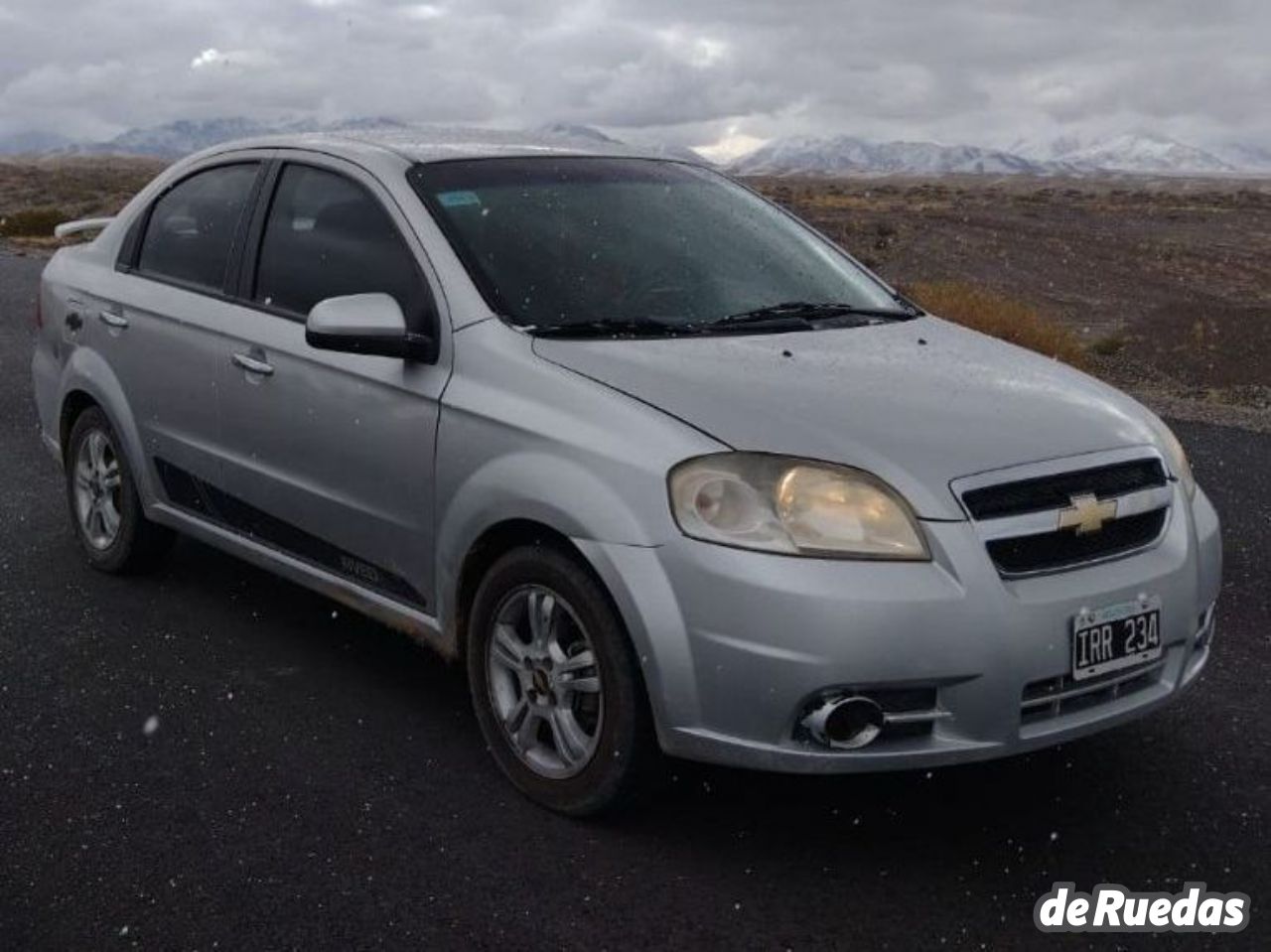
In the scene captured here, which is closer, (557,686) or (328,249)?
(557,686)

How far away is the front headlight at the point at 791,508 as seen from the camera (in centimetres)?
344

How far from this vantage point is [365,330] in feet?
13.6

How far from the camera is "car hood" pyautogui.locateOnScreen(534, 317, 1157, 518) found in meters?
3.55

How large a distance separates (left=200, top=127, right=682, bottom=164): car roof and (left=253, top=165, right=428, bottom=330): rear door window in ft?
0.40

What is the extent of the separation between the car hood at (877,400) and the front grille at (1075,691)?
1.45ft

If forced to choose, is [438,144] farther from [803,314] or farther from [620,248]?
[803,314]

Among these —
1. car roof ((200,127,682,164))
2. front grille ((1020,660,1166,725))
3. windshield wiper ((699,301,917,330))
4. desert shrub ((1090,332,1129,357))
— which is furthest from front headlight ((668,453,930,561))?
desert shrub ((1090,332,1129,357))

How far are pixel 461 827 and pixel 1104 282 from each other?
2590cm

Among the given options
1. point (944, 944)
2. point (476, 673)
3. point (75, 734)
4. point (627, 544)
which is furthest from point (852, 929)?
point (75, 734)

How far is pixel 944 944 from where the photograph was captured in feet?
10.7

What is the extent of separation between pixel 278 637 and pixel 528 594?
6.00ft

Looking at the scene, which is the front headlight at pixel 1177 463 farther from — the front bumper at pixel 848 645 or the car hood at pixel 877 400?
the front bumper at pixel 848 645

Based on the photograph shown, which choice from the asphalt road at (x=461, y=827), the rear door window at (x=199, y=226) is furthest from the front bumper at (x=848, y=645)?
the rear door window at (x=199, y=226)

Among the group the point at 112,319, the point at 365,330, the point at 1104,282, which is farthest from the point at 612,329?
the point at 1104,282
